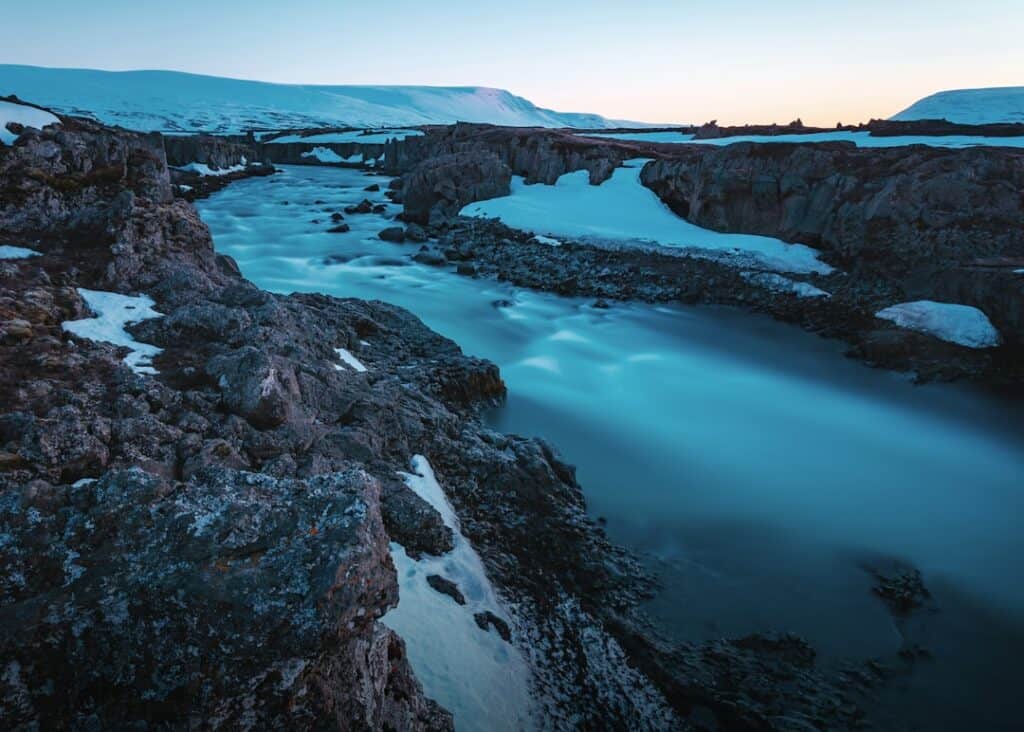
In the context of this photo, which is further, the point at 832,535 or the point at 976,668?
the point at 832,535

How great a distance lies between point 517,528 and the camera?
6.81m

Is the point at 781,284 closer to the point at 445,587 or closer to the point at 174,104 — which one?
the point at 445,587

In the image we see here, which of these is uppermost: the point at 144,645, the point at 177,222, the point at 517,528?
the point at 177,222

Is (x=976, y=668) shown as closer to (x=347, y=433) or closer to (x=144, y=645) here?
(x=347, y=433)

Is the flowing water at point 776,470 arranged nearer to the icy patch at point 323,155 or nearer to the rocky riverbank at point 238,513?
the rocky riverbank at point 238,513

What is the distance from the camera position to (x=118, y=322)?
6430 mm

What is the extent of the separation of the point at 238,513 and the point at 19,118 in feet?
33.1

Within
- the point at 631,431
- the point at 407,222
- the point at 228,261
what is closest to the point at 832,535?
the point at 631,431

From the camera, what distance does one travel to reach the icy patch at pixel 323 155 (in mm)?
78644

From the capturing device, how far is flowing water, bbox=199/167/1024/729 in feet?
21.0

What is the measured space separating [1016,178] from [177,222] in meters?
24.7

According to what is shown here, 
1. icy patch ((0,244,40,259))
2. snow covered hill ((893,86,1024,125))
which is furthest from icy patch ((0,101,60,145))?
snow covered hill ((893,86,1024,125))

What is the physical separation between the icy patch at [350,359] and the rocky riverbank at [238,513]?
0.14 m

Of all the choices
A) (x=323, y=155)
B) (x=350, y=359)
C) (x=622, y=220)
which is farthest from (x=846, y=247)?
(x=323, y=155)
